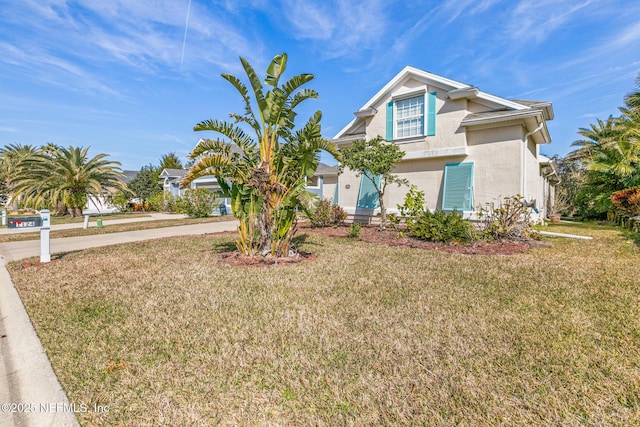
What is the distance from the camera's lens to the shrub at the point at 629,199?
10.6 m

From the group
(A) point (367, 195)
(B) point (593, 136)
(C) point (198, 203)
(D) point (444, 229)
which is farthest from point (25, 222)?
(B) point (593, 136)

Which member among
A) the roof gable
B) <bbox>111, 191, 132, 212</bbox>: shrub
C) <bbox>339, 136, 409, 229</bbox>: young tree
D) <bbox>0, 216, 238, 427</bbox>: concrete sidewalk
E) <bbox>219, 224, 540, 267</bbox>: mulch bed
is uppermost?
the roof gable

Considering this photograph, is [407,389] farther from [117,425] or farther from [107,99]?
[107,99]

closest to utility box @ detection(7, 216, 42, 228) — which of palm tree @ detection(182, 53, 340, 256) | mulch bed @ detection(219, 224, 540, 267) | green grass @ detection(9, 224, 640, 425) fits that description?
green grass @ detection(9, 224, 640, 425)

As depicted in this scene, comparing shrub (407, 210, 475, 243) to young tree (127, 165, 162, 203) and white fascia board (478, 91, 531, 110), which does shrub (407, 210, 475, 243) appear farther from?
young tree (127, 165, 162, 203)

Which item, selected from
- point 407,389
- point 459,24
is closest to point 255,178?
point 407,389

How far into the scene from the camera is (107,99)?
15.3 meters

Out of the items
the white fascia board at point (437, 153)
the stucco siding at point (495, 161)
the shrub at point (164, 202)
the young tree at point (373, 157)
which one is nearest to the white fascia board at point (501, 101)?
the stucco siding at point (495, 161)

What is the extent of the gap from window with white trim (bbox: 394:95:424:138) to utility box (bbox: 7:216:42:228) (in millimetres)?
12620

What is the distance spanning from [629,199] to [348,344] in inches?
532

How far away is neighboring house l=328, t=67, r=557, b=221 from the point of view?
35.3 ft

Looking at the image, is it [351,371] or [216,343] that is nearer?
[351,371]

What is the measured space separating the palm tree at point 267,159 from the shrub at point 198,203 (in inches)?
620

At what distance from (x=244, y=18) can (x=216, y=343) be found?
11876 millimetres
